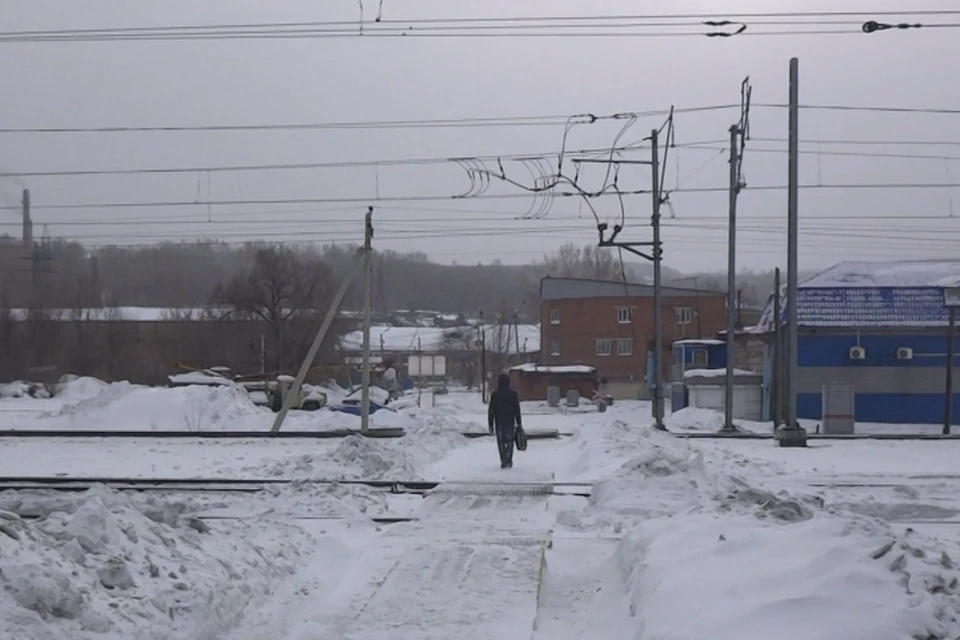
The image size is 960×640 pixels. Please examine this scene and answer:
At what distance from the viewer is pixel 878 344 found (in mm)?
40906

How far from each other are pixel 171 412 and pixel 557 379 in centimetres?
3593

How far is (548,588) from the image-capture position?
30.7ft

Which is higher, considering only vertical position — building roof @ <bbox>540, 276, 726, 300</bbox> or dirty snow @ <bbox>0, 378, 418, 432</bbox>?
building roof @ <bbox>540, 276, 726, 300</bbox>

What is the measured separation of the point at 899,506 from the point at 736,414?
29.7 meters

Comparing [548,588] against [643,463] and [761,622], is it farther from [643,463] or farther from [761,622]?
[643,463]

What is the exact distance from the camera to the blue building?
40.5 m

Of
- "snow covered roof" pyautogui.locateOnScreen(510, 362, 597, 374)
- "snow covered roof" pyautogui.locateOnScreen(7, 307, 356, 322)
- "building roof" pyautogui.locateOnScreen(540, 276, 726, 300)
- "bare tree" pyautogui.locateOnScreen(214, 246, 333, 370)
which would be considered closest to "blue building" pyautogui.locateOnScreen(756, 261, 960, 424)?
"snow covered roof" pyautogui.locateOnScreen(510, 362, 597, 374)

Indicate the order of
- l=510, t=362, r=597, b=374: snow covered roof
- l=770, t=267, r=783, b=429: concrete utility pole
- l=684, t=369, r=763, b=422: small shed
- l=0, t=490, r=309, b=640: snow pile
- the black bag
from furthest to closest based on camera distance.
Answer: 1. l=510, t=362, r=597, b=374: snow covered roof
2. l=684, t=369, r=763, b=422: small shed
3. l=770, t=267, r=783, b=429: concrete utility pole
4. the black bag
5. l=0, t=490, r=309, b=640: snow pile

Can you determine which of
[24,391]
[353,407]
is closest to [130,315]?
[24,391]

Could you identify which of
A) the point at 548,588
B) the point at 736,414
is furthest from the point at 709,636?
the point at 736,414

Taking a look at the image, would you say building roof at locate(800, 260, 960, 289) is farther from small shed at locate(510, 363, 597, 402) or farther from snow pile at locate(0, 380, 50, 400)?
snow pile at locate(0, 380, 50, 400)

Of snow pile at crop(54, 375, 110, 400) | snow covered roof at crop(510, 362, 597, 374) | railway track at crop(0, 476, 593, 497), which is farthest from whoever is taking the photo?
snow covered roof at crop(510, 362, 597, 374)

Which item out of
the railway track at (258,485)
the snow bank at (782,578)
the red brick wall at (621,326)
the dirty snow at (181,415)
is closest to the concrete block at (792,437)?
the railway track at (258,485)

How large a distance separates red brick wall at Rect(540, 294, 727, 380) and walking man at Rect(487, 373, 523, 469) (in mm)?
56555
